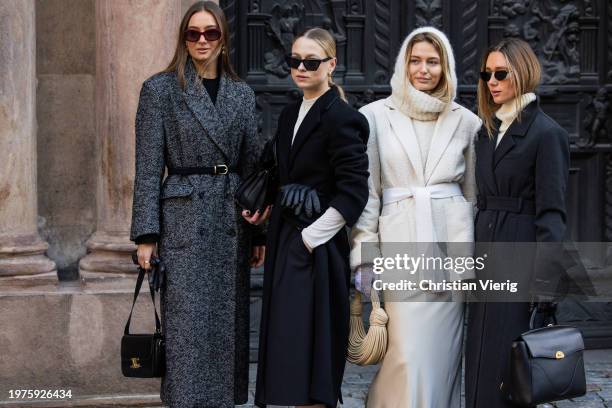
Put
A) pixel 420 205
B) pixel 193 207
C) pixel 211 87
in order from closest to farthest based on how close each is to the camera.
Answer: pixel 420 205 → pixel 193 207 → pixel 211 87

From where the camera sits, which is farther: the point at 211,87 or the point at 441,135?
the point at 211,87

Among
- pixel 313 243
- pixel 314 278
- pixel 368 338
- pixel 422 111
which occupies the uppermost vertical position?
pixel 422 111

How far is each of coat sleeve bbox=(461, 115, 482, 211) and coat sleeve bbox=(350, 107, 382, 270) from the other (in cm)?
40

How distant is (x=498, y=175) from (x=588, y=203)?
11.1ft

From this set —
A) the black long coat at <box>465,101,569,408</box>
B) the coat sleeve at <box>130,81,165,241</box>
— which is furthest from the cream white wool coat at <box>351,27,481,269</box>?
the coat sleeve at <box>130,81,165,241</box>

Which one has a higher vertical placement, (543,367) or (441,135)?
(441,135)

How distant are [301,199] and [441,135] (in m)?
0.72

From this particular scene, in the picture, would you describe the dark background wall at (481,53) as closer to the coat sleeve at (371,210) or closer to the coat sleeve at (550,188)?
the coat sleeve at (371,210)

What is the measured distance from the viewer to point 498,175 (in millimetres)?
4953

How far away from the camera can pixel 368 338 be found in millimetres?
5074

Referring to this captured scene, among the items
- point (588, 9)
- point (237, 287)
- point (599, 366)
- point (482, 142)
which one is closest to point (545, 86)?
point (588, 9)

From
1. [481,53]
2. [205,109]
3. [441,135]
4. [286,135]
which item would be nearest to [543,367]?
[441,135]

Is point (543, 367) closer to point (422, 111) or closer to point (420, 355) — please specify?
point (420, 355)

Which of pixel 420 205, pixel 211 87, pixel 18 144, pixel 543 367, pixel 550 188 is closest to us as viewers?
pixel 543 367
